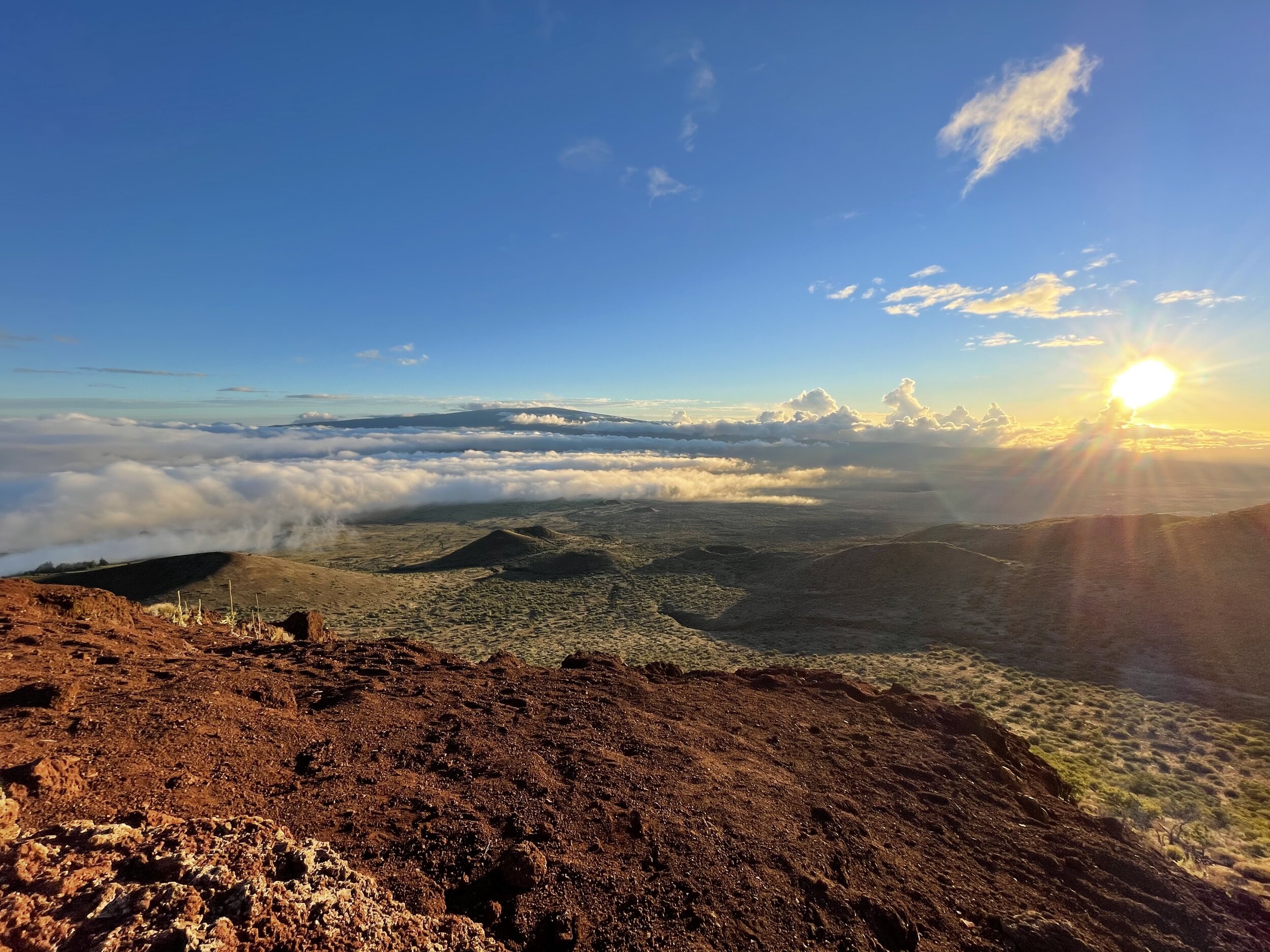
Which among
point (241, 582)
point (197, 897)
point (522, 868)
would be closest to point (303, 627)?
point (522, 868)

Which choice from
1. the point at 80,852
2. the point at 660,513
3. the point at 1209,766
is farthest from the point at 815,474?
the point at 80,852

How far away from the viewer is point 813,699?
1079 cm

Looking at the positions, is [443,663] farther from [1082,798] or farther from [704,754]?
[1082,798]

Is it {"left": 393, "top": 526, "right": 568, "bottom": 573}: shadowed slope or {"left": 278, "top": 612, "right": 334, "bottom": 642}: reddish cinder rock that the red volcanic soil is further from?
{"left": 393, "top": 526, "right": 568, "bottom": 573}: shadowed slope

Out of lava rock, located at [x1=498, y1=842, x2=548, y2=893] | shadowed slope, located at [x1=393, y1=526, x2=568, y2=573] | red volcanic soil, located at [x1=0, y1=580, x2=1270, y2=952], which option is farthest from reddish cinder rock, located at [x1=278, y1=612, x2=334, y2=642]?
shadowed slope, located at [x1=393, y1=526, x2=568, y2=573]

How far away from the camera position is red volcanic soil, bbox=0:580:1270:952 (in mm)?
3971

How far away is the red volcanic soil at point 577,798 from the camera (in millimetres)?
3971

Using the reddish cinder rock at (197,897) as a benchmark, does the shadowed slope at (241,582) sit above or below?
below

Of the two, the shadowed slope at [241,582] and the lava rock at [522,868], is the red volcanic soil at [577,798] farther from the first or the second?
the shadowed slope at [241,582]

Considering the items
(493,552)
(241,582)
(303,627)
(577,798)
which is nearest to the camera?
(577,798)

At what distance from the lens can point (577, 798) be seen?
541 cm

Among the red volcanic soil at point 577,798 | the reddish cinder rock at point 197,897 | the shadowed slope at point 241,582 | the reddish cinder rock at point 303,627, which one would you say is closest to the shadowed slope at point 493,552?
the shadowed slope at point 241,582

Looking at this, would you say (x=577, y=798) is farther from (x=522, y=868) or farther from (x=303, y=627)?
(x=303, y=627)

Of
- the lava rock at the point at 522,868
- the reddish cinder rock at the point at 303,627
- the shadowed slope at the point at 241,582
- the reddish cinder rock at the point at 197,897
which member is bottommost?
the shadowed slope at the point at 241,582
